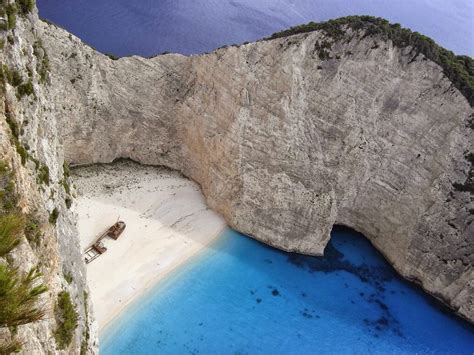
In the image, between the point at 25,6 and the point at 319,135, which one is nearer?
the point at 25,6

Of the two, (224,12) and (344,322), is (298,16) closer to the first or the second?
(224,12)

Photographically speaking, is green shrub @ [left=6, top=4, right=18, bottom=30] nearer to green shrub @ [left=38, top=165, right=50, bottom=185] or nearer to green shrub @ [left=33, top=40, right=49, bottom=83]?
green shrub @ [left=33, top=40, right=49, bottom=83]

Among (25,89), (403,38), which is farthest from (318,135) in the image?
(25,89)

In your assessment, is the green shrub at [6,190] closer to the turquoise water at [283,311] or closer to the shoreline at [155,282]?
the turquoise water at [283,311]

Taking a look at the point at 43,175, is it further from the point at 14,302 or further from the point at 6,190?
the point at 14,302

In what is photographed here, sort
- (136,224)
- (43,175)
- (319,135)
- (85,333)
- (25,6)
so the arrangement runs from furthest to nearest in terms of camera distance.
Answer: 1. (319,135)
2. (136,224)
3. (85,333)
4. (25,6)
5. (43,175)

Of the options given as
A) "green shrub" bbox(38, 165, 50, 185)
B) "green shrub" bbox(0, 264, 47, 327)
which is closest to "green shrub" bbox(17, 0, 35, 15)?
"green shrub" bbox(38, 165, 50, 185)

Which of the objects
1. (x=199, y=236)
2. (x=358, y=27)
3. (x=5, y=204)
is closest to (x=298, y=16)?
(x=358, y=27)
